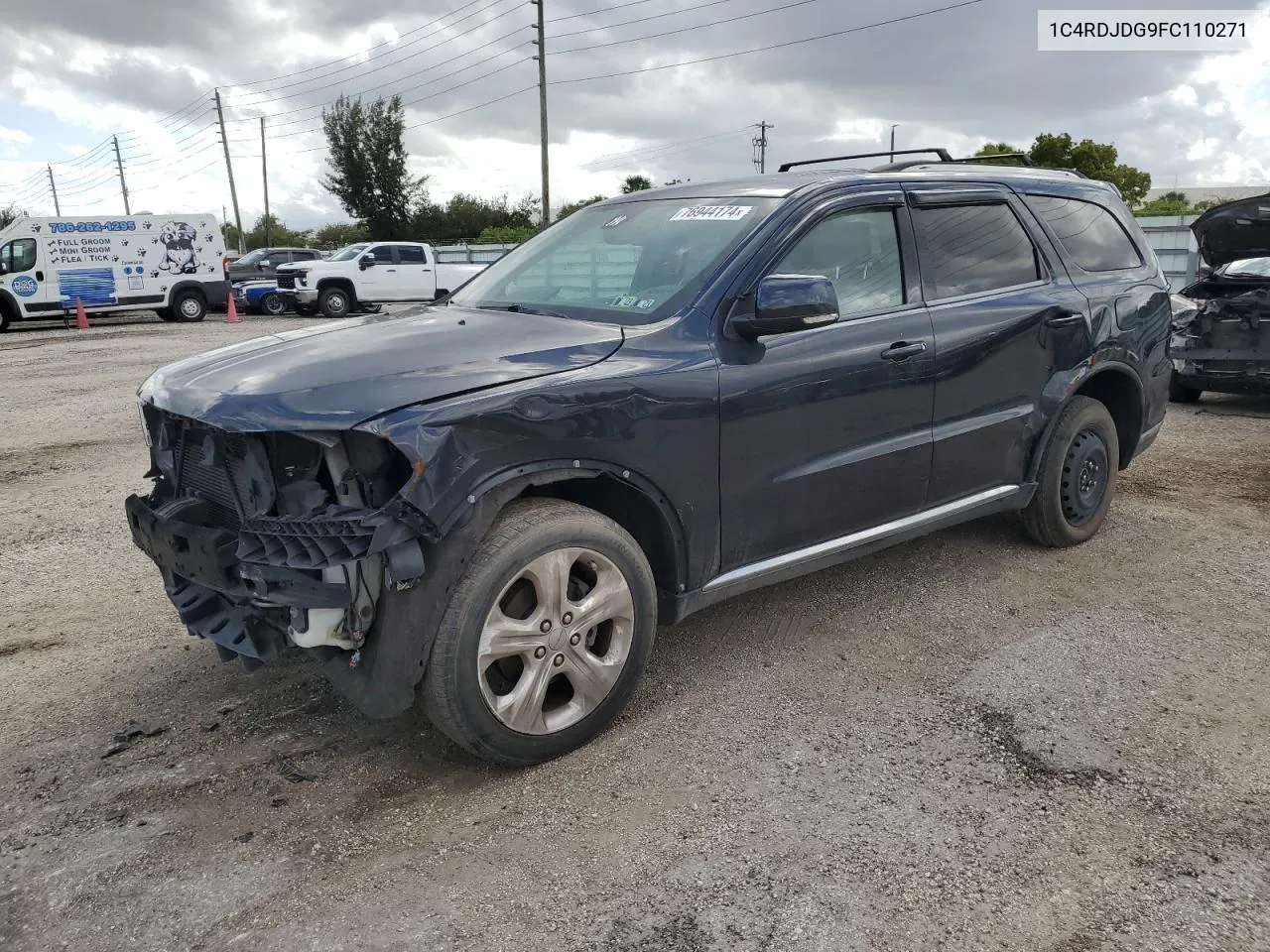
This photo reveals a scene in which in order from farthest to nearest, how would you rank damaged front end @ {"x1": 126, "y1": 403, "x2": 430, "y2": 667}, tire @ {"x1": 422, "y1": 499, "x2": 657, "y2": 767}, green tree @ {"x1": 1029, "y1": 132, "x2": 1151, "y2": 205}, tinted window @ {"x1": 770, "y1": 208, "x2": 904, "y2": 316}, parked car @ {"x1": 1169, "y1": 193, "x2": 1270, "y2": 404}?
green tree @ {"x1": 1029, "y1": 132, "x2": 1151, "y2": 205}, parked car @ {"x1": 1169, "y1": 193, "x2": 1270, "y2": 404}, tinted window @ {"x1": 770, "y1": 208, "x2": 904, "y2": 316}, tire @ {"x1": 422, "y1": 499, "x2": 657, "y2": 767}, damaged front end @ {"x1": 126, "y1": 403, "x2": 430, "y2": 667}

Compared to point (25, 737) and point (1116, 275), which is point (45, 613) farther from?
point (1116, 275)

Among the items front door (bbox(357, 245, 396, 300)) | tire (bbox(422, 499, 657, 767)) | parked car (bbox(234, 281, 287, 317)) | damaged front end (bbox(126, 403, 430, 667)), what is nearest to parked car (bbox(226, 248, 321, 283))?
parked car (bbox(234, 281, 287, 317))

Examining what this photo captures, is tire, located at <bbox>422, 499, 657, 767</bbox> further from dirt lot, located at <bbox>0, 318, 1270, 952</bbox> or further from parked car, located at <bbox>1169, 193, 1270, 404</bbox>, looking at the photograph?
parked car, located at <bbox>1169, 193, 1270, 404</bbox>

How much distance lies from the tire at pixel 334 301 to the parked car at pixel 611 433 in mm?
19534

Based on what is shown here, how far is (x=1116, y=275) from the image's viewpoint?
4.87 meters

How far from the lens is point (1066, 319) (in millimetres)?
4477

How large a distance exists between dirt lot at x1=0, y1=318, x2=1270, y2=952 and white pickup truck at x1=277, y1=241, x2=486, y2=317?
1899 cm

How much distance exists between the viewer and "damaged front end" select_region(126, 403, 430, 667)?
8.55ft

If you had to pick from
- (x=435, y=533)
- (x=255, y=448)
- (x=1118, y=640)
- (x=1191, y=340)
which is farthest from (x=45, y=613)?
(x=1191, y=340)

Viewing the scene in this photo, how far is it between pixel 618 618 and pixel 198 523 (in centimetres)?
136

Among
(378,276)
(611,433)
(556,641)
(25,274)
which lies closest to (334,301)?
(378,276)

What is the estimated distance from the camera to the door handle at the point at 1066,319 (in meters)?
4.42

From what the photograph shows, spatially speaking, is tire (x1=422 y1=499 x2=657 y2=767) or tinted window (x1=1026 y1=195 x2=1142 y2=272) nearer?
tire (x1=422 y1=499 x2=657 y2=767)

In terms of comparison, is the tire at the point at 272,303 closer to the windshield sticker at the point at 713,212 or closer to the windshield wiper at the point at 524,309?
the windshield wiper at the point at 524,309
